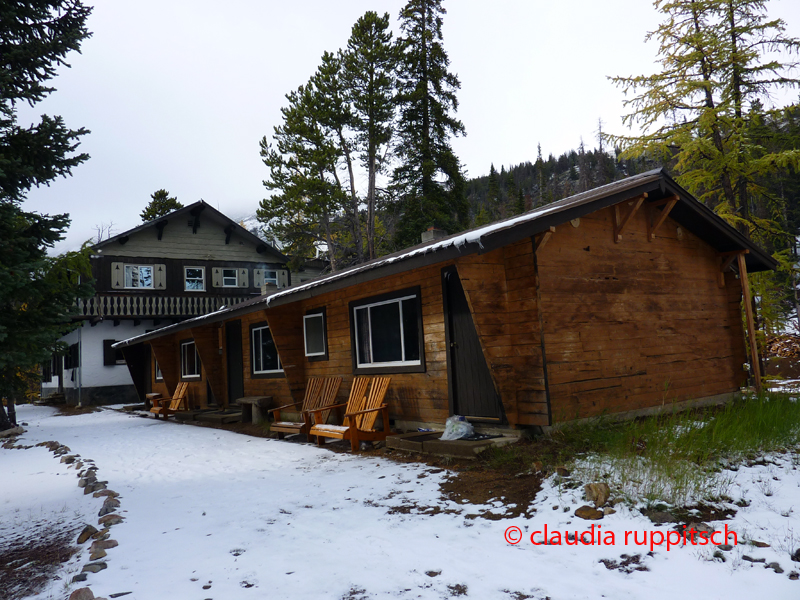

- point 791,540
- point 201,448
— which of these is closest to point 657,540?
point 791,540

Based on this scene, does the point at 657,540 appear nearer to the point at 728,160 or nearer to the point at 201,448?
the point at 201,448

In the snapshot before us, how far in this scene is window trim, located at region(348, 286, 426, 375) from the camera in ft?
26.0

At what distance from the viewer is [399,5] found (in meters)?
24.1

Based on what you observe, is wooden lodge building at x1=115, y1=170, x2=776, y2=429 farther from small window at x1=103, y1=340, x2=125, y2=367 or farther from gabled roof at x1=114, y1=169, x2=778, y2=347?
small window at x1=103, y1=340, x2=125, y2=367

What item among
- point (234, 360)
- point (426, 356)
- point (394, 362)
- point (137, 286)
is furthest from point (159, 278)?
point (426, 356)

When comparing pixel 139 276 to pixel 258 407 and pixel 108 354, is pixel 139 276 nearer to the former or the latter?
pixel 108 354

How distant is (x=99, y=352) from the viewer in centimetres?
2180

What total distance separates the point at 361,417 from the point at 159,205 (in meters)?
28.9

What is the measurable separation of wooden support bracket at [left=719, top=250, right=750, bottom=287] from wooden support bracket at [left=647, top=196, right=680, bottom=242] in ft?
6.34

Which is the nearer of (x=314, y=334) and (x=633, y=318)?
(x=633, y=318)

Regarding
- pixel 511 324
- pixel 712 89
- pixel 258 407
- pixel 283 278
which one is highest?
pixel 712 89

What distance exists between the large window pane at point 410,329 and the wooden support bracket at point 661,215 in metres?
3.76

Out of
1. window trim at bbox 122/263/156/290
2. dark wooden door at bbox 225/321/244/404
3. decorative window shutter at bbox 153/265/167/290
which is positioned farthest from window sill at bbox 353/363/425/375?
window trim at bbox 122/263/156/290

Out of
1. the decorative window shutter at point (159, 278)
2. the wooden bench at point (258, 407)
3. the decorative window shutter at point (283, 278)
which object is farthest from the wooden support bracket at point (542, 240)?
the decorative window shutter at point (283, 278)
